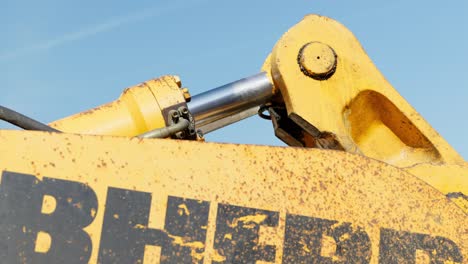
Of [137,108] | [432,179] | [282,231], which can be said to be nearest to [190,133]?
[137,108]

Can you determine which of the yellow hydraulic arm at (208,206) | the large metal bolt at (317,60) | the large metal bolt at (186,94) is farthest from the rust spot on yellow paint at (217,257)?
the large metal bolt at (317,60)

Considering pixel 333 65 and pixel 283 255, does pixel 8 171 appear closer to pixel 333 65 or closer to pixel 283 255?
pixel 283 255

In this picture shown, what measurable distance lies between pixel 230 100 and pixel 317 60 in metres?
0.38

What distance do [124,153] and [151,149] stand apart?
76 millimetres

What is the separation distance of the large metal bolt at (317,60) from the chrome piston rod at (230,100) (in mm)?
167

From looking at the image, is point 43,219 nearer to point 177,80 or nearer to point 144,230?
point 144,230

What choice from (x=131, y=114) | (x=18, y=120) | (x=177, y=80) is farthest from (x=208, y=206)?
(x=177, y=80)

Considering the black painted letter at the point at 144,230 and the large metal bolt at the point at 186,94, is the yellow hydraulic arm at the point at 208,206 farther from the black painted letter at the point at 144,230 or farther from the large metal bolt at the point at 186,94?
the large metal bolt at the point at 186,94

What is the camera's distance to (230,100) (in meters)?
2.89

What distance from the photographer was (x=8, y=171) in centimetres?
200

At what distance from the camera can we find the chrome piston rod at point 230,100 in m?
2.83

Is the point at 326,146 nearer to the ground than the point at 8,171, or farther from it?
farther from it

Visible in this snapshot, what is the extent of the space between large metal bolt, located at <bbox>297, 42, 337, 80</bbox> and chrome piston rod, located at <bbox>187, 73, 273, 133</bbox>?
0.17 m

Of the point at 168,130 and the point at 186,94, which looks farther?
the point at 186,94
